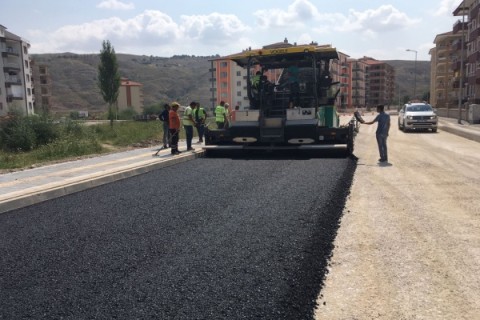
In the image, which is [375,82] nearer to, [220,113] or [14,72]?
[14,72]

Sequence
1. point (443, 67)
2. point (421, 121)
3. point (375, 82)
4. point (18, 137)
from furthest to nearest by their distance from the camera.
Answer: point (375, 82)
point (443, 67)
point (421, 121)
point (18, 137)

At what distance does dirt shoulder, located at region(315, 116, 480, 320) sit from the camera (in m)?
3.18

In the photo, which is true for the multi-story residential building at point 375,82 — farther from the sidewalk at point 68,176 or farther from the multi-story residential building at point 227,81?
the sidewalk at point 68,176

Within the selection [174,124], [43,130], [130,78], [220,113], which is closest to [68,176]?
[174,124]

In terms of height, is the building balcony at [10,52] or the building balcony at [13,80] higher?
the building balcony at [10,52]

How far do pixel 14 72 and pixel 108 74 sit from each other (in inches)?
797

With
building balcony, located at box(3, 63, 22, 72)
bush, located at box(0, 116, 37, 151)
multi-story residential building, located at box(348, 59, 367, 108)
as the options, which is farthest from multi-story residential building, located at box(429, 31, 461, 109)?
bush, located at box(0, 116, 37, 151)

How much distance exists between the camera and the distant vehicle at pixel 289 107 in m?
11.4

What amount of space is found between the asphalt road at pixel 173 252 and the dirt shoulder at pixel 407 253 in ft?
0.79

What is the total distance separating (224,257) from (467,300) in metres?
2.10

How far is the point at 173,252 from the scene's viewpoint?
4324 millimetres

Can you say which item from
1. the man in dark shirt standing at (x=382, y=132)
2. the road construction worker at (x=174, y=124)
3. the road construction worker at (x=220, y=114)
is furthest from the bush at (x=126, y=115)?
the man in dark shirt standing at (x=382, y=132)

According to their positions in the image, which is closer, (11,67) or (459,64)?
(459,64)

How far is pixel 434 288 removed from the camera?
346 cm
